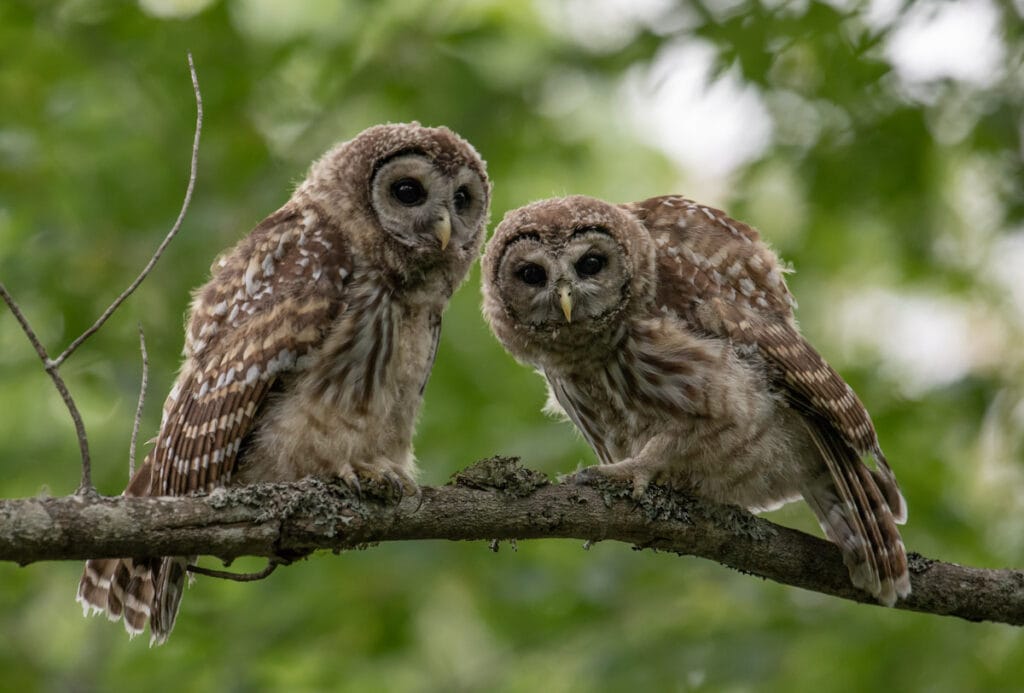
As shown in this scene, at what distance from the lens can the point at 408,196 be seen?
392cm

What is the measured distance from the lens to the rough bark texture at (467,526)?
2.46 metres

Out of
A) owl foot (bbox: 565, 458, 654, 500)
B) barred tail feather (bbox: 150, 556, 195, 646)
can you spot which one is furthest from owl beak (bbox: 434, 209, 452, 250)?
barred tail feather (bbox: 150, 556, 195, 646)

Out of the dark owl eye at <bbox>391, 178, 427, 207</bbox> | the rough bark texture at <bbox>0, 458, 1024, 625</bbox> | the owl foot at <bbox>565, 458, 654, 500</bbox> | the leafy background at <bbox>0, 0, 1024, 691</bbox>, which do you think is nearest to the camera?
the rough bark texture at <bbox>0, 458, 1024, 625</bbox>

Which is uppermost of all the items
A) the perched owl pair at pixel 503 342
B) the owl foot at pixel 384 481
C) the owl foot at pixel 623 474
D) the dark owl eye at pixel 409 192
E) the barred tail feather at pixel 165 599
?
the dark owl eye at pixel 409 192

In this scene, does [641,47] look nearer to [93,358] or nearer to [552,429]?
[552,429]

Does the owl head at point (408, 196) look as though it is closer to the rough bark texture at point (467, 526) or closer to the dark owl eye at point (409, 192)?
the dark owl eye at point (409, 192)

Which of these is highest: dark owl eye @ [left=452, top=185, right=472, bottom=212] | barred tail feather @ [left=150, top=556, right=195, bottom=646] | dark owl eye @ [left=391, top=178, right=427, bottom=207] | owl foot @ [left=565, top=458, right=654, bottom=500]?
dark owl eye @ [left=452, top=185, right=472, bottom=212]

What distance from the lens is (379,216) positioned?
12.7 ft

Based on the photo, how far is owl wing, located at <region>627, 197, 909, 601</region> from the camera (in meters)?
3.79

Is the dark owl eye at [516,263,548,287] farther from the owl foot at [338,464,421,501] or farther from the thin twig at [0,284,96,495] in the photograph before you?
the thin twig at [0,284,96,495]

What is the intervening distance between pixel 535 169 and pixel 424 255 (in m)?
3.48

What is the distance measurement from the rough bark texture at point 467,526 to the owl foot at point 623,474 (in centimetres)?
4

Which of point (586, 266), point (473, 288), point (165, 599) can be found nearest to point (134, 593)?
point (165, 599)

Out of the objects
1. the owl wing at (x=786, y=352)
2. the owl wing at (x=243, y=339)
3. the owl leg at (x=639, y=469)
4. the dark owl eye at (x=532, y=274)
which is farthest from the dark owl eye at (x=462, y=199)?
the owl leg at (x=639, y=469)
